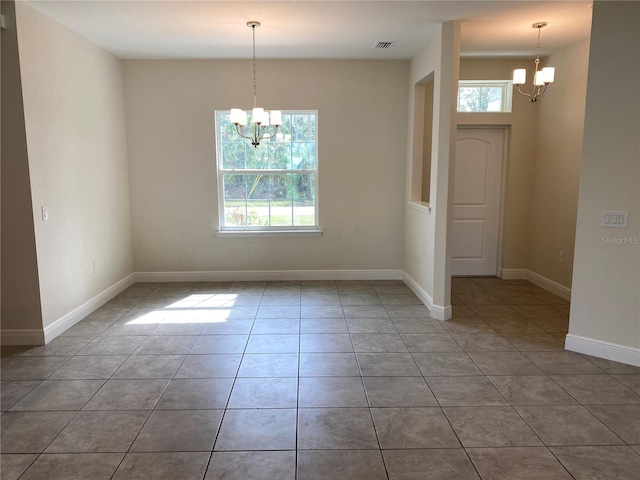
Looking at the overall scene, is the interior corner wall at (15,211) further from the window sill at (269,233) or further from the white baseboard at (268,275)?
the window sill at (269,233)

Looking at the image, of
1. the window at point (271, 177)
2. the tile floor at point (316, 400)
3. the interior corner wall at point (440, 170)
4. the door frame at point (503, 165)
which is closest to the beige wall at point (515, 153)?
the door frame at point (503, 165)

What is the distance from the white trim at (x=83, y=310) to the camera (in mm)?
3596

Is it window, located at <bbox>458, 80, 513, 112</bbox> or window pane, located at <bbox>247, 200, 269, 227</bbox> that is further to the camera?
window pane, located at <bbox>247, 200, 269, 227</bbox>

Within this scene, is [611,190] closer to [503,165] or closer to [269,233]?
[503,165]

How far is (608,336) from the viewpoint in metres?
3.19

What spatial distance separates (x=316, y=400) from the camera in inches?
103

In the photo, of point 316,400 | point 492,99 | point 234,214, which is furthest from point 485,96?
point 316,400

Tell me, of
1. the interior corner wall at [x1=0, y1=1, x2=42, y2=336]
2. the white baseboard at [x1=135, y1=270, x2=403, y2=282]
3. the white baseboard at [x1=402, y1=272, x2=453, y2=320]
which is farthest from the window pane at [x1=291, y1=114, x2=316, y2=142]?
the interior corner wall at [x1=0, y1=1, x2=42, y2=336]

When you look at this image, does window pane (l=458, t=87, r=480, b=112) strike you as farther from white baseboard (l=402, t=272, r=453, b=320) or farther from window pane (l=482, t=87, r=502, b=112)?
white baseboard (l=402, t=272, r=453, b=320)

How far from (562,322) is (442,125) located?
2.18 m

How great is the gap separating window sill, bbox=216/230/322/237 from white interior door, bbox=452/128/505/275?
6.21 ft

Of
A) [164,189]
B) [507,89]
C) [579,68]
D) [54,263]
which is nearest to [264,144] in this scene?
[164,189]

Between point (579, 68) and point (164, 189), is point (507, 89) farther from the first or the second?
point (164, 189)

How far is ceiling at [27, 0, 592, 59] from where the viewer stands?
3379 mm
